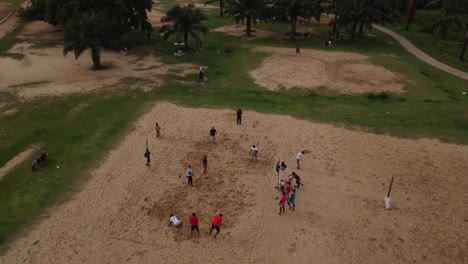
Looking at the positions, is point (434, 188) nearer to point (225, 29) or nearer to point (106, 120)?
point (106, 120)

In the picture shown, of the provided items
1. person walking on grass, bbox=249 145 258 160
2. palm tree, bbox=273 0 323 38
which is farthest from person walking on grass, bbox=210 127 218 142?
palm tree, bbox=273 0 323 38

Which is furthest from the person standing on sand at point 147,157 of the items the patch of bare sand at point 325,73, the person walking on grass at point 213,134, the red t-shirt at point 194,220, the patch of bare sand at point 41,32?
the patch of bare sand at point 41,32

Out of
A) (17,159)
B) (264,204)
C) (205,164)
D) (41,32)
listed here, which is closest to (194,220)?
(264,204)

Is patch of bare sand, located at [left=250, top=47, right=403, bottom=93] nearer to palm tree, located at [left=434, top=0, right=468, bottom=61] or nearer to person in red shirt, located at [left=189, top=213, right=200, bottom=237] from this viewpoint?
palm tree, located at [left=434, top=0, right=468, bottom=61]

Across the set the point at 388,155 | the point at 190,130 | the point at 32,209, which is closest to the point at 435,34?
the point at 388,155

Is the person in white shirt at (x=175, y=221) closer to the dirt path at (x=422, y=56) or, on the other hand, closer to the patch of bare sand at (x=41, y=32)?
the dirt path at (x=422, y=56)
